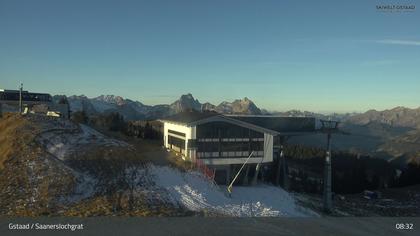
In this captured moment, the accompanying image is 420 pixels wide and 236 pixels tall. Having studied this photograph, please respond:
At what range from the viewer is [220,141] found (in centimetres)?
2822

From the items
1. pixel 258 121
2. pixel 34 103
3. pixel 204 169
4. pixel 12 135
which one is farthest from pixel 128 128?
pixel 12 135

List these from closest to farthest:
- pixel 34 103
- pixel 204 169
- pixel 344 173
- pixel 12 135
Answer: pixel 12 135 → pixel 204 169 → pixel 34 103 → pixel 344 173

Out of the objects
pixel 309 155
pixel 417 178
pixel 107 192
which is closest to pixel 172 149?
pixel 107 192

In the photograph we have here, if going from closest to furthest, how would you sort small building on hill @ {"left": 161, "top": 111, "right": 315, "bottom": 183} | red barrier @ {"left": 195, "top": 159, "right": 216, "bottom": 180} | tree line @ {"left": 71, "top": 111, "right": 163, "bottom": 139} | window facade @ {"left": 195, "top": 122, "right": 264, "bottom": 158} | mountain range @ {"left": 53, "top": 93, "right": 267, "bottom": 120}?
red barrier @ {"left": 195, "top": 159, "right": 216, "bottom": 180}, small building on hill @ {"left": 161, "top": 111, "right": 315, "bottom": 183}, window facade @ {"left": 195, "top": 122, "right": 264, "bottom": 158}, tree line @ {"left": 71, "top": 111, "right": 163, "bottom": 139}, mountain range @ {"left": 53, "top": 93, "right": 267, "bottom": 120}

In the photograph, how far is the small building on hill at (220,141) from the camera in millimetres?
27734

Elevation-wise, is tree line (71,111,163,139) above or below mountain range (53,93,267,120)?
below

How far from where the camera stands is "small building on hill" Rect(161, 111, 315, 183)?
91.0ft

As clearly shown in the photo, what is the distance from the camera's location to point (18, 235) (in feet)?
17.4

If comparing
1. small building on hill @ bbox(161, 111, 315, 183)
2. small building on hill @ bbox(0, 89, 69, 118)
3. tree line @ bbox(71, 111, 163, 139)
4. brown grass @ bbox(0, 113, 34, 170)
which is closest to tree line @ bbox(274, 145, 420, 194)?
tree line @ bbox(71, 111, 163, 139)

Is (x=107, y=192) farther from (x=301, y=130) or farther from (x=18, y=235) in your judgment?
(x=301, y=130)

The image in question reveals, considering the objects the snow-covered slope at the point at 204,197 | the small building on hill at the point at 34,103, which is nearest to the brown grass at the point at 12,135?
the small building on hill at the point at 34,103

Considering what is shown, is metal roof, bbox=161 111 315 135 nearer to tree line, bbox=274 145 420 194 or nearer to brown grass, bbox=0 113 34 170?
brown grass, bbox=0 113 34 170

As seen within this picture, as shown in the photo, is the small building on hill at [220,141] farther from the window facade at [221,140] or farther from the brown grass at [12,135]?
the brown grass at [12,135]

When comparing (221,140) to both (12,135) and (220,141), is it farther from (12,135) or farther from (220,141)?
(12,135)
